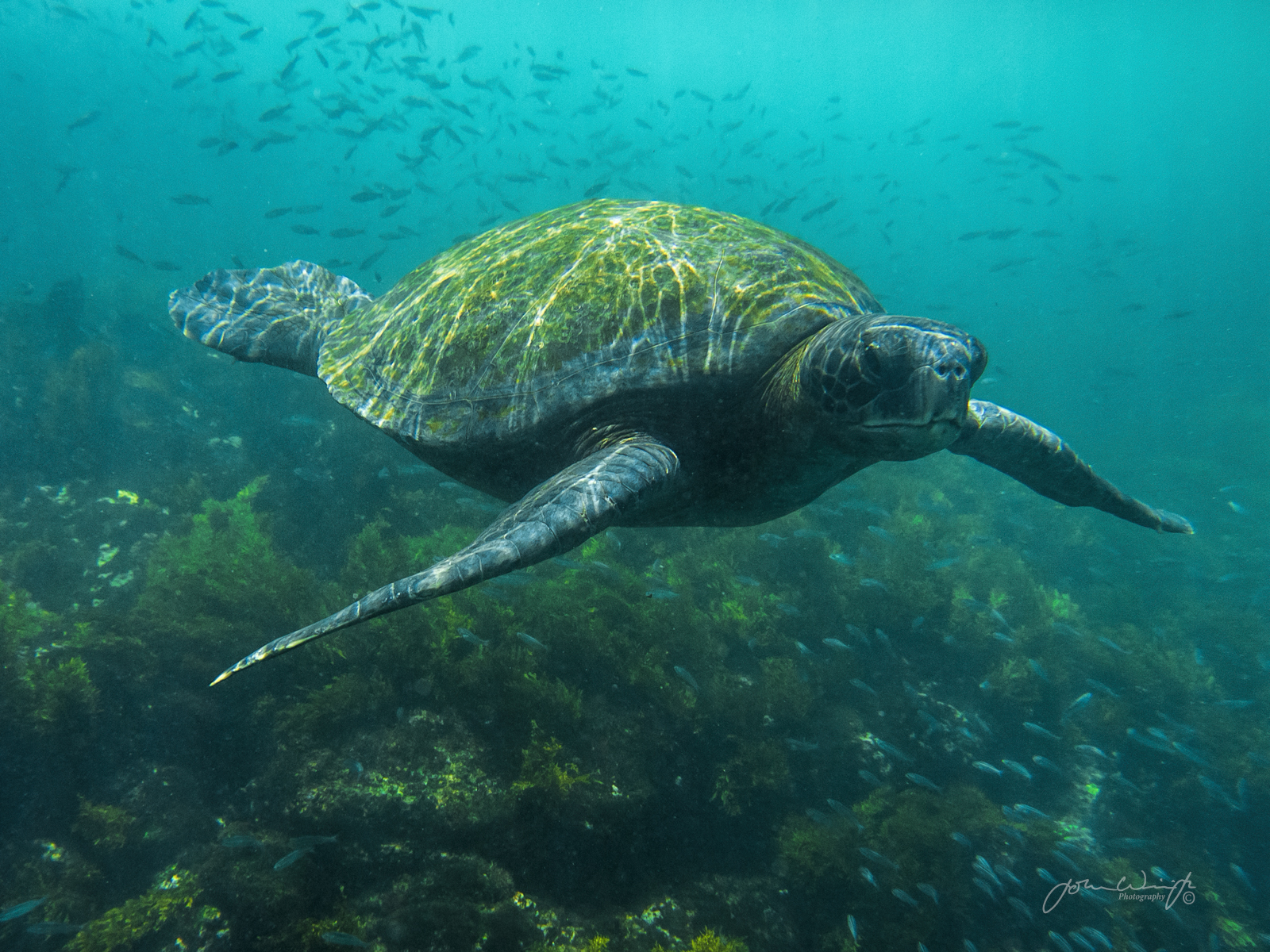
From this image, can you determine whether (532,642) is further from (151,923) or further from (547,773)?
(151,923)

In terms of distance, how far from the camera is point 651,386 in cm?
340

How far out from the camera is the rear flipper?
5574 millimetres

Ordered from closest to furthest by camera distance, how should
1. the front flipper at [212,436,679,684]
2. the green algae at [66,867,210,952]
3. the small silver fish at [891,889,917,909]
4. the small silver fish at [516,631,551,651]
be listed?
the front flipper at [212,436,679,684] < the green algae at [66,867,210,952] < the small silver fish at [891,889,917,909] < the small silver fish at [516,631,551,651]

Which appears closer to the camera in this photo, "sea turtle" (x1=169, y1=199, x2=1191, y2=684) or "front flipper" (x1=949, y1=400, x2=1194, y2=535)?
"sea turtle" (x1=169, y1=199, x2=1191, y2=684)

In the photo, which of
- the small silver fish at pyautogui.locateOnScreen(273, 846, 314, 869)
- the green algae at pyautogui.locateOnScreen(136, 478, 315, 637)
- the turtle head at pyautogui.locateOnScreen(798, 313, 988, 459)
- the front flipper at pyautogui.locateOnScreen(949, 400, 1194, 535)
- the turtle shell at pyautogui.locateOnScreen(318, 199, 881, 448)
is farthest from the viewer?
the green algae at pyautogui.locateOnScreen(136, 478, 315, 637)

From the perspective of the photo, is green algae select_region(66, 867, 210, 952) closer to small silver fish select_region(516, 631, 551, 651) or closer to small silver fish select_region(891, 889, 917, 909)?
small silver fish select_region(516, 631, 551, 651)

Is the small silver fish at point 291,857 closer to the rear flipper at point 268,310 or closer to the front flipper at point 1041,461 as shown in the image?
the rear flipper at point 268,310

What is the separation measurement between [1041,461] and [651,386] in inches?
143

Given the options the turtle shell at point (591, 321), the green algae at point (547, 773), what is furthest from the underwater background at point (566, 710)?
the turtle shell at point (591, 321)

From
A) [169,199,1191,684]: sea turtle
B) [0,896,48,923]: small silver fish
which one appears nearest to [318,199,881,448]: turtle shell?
[169,199,1191,684]: sea turtle

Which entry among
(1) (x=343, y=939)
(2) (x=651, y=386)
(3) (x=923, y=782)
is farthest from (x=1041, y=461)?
(1) (x=343, y=939)

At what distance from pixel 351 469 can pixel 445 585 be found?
31.7 ft

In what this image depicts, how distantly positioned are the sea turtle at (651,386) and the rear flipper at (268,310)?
1.07 meters

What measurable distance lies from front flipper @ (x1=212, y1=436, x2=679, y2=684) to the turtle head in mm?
1035
